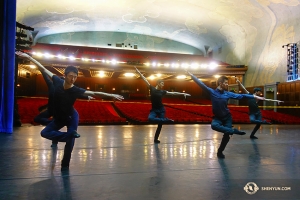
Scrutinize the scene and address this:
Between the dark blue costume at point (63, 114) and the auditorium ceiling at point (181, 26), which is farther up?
the auditorium ceiling at point (181, 26)

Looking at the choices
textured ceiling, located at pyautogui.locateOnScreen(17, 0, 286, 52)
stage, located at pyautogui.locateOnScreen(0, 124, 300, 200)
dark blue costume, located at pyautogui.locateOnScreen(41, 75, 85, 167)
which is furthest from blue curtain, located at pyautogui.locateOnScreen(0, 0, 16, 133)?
textured ceiling, located at pyautogui.locateOnScreen(17, 0, 286, 52)

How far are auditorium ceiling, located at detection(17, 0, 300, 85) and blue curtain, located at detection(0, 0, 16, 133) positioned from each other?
11.3 m

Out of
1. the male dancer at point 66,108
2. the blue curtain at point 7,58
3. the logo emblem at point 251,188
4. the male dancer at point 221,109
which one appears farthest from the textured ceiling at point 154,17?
the logo emblem at point 251,188

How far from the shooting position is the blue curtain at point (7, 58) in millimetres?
6491

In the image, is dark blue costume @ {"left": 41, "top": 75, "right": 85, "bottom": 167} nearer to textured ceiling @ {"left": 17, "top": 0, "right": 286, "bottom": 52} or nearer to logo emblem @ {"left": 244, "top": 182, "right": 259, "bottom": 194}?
logo emblem @ {"left": 244, "top": 182, "right": 259, "bottom": 194}

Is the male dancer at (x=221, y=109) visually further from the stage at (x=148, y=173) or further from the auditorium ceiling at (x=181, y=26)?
the auditorium ceiling at (x=181, y=26)

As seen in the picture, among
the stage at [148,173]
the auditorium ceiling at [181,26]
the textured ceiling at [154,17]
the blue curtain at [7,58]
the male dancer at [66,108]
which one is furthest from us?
the textured ceiling at [154,17]

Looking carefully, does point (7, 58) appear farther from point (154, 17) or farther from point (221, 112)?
point (154, 17)

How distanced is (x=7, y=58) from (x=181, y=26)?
1851cm

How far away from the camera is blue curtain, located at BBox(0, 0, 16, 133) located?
6491 millimetres

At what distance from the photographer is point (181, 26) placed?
74.6 ft

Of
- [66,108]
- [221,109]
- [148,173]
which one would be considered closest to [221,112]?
[221,109]

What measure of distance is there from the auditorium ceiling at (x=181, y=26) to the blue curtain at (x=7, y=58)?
11.3m

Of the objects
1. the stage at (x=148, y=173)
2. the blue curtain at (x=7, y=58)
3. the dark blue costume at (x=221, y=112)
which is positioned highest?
the blue curtain at (x=7, y=58)
